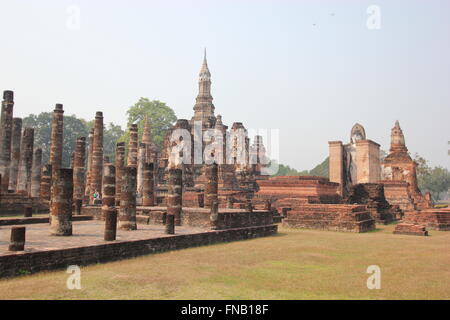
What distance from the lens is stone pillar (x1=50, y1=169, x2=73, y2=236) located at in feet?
31.0

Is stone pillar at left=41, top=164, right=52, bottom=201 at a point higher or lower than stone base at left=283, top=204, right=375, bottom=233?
higher

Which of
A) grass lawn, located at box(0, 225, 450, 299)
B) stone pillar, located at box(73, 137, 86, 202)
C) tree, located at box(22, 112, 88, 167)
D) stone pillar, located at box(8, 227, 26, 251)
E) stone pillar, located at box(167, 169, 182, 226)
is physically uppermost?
tree, located at box(22, 112, 88, 167)

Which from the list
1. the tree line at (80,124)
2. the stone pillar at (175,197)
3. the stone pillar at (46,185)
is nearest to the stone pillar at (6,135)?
the stone pillar at (46,185)

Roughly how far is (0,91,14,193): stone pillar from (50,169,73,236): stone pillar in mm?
11065

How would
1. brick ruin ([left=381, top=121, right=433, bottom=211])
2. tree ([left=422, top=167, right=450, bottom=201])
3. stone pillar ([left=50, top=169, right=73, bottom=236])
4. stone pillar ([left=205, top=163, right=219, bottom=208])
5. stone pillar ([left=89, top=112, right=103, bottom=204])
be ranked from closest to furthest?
stone pillar ([left=50, top=169, right=73, bottom=236])
stone pillar ([left=205, top=163, right=219, bottom=208])
stone pillar ([left=89, top=112, right=103, bottom=204])
brick ruin ([left=381, top=121, right=433, bottom=211])
tree ([left=422, top=167, right=450, bottom=201])

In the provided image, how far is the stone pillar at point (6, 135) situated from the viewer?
752 inches

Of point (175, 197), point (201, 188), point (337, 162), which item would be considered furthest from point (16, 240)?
point (337, 162)

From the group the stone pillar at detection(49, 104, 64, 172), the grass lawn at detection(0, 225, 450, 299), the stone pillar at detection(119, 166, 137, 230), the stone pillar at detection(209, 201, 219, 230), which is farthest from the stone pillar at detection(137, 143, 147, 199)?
the grass lawn at detection(0, 225, 450, 299)

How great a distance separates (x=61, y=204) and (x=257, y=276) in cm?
539

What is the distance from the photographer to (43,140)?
180ft

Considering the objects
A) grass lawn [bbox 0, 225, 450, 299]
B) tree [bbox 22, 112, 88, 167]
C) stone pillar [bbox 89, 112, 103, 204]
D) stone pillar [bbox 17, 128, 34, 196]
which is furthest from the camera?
tree [bbox 22, 112, 88, 167]

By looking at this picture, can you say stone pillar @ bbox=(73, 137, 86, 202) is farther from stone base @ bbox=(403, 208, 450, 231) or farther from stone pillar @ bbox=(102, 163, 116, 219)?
stone base @ bbox=(403, 208, 450, 231)

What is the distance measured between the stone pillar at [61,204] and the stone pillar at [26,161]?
12713 mm
